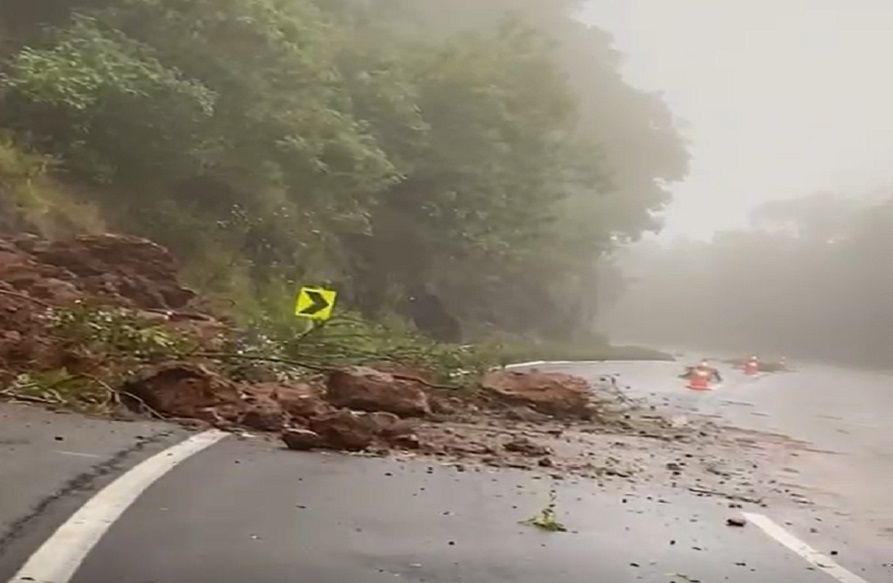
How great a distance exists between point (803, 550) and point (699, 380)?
1956cm

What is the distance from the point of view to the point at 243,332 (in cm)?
1478

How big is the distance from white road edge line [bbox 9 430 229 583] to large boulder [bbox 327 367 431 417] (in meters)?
3.12

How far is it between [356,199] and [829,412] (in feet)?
33.4

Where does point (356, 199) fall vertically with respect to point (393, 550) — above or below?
above

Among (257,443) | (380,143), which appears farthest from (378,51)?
(257,443)

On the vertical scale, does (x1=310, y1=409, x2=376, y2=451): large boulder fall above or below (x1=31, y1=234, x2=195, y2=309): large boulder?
below

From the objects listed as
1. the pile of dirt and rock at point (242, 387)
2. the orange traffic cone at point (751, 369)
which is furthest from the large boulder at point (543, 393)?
the orange traffic cone at point (751, 369)

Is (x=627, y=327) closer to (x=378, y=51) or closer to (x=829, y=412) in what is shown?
(x=378, y=51)

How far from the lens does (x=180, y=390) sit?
10617 millimetres

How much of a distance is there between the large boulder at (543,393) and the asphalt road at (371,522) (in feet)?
13.8

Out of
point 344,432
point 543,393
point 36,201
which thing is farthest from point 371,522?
point 36,201

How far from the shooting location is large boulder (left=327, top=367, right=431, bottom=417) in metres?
11.4

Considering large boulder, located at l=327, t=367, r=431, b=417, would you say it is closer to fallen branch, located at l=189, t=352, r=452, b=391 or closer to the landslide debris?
the landslide debris

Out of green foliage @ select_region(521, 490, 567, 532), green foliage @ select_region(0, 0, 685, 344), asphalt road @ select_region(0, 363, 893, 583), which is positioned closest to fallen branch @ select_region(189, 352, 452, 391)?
asphalt road @ select_region(0, 363, 893, 583)
